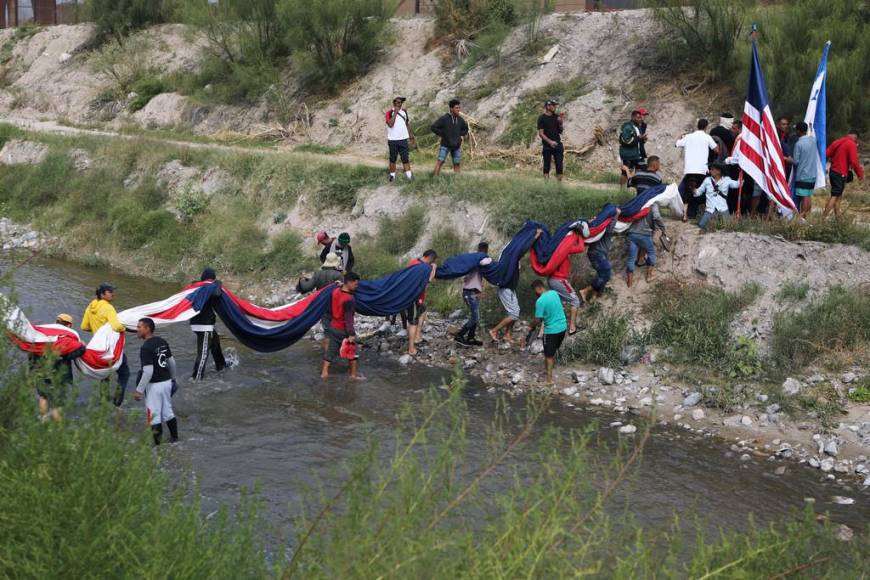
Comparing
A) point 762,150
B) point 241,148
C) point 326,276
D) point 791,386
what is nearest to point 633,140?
point 762,150

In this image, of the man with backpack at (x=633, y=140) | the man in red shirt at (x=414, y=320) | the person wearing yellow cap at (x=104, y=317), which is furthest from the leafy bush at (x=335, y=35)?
the person wearing yellow cap at (x=104, y=317)

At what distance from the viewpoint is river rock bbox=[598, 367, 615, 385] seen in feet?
42.7

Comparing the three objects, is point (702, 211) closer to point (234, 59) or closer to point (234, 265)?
point (234, 265)

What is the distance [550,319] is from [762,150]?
450 cm

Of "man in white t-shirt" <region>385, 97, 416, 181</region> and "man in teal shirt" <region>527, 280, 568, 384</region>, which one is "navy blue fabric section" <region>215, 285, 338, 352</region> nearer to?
"man in teal shirt" <region>527, 280, 568, 384</region>

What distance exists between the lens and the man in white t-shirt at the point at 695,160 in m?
14.8

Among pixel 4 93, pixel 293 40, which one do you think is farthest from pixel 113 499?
pixel 4 93

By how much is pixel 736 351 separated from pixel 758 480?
2.74 meters

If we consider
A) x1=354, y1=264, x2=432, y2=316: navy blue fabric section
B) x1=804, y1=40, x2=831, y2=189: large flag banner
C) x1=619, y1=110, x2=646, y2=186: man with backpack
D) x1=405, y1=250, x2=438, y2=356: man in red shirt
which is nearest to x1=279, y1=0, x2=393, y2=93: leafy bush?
x1=619, y1=110, x2=646, y2=186: man with backpack

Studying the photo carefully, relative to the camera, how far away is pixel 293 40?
27.7 metres

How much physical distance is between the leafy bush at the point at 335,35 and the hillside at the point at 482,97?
1.80ft

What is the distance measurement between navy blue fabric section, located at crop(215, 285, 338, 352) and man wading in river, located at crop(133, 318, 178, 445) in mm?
2766

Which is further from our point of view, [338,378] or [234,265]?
[234,265]

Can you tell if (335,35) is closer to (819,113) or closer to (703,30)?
(703,30)
